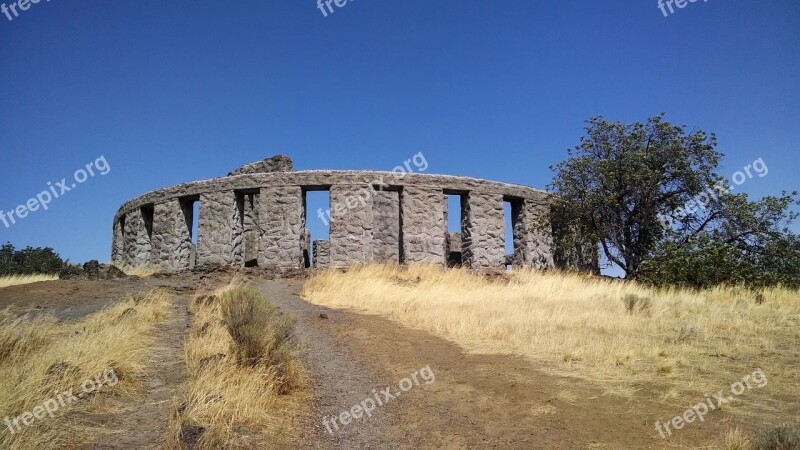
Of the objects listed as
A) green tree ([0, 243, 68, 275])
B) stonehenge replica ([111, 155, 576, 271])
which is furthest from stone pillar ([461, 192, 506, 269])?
green tree ([0, 243, 68, 275])

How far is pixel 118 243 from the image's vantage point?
79.5ft

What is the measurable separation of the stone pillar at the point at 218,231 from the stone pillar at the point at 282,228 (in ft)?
4.47

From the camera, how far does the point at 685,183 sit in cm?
1780

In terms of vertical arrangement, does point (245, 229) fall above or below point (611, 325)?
above

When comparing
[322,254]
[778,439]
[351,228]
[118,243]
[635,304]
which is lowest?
[778,439]

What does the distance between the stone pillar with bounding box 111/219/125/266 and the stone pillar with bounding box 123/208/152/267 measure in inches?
44.5

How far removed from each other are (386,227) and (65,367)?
13.3 meters

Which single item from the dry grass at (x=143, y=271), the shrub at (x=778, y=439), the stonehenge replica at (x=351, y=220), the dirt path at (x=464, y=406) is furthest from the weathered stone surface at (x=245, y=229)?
the shrub at (x=778, y=439)

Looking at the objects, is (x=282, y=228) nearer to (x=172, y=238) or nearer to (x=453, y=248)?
(x=172, y=238)

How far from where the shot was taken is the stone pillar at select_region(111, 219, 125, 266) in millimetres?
23589

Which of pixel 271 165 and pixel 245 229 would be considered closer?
pixel 245 229

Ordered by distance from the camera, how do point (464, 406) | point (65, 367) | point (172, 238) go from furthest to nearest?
point (172, 238)
point (464, 406)
point (65, 367)

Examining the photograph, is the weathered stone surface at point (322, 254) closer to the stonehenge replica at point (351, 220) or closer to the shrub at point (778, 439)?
the stonehenge replica at point (351, 220)

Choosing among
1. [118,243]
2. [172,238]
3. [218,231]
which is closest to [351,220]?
[218,231]
